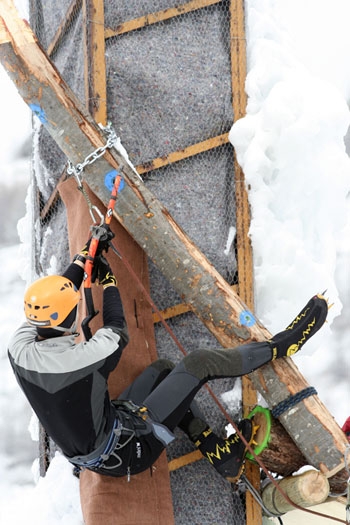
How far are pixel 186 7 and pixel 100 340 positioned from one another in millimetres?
2186

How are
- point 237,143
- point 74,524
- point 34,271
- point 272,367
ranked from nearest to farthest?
point 272,367 < point 74,524 < point 237,143 < point 34,271

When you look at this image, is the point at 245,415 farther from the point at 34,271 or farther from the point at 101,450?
the point at 34,271

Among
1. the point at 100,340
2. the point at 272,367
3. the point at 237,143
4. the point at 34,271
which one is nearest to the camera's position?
the point at 100,340

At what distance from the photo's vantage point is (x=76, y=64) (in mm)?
4277

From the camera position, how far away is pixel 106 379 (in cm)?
307

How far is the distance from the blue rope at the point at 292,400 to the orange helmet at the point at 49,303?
1.17m

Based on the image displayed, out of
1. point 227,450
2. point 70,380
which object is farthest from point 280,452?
point 70,380

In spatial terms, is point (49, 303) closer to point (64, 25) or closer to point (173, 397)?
point (173, 397)

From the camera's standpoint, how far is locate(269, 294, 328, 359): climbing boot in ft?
11.2

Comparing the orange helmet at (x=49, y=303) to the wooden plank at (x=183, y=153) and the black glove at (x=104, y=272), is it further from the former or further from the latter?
the wooden plank at (x=183, y=153)

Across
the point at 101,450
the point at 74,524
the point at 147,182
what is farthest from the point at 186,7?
the point at 74,524

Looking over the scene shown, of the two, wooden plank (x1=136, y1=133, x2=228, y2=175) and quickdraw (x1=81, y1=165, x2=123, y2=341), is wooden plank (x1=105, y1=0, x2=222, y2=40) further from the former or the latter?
quickdraw (x1=81, y1=165, x2=123, y2=341)

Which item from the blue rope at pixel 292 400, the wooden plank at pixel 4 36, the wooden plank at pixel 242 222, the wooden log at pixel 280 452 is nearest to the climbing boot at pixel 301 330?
the blue rope at pixel 292 400

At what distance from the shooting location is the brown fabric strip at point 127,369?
333 cm
